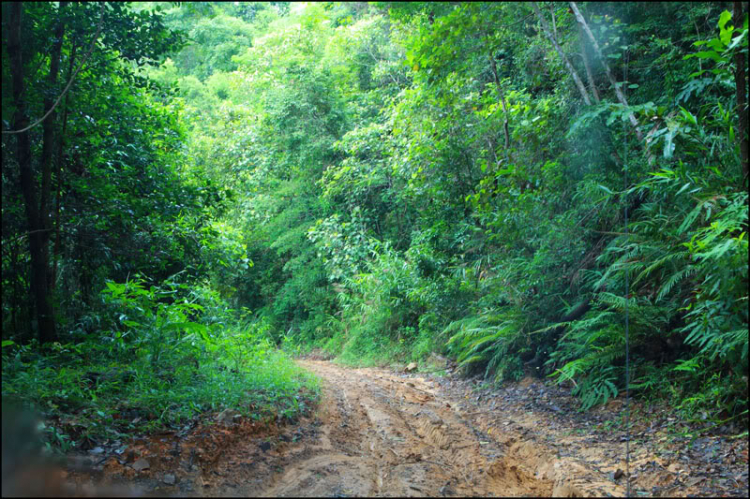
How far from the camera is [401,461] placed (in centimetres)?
480

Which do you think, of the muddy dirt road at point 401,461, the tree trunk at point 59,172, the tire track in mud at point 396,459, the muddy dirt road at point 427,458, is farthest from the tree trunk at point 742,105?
the tree trunk at point 59,172

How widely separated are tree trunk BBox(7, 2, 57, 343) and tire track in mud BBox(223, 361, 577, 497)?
3.20m

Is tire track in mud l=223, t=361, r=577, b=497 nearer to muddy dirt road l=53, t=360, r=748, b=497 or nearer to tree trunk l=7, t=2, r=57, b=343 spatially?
muddy dirt road l=53, t=360, r=748, b=497

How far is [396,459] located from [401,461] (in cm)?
7

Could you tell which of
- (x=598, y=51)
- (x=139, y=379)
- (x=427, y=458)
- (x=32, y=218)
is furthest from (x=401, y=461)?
(x=598, y=51)

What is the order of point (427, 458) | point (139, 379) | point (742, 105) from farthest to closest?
point (139, 379) < point (742, 105) < point (427, 458)

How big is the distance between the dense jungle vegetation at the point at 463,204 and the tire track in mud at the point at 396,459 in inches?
31.6

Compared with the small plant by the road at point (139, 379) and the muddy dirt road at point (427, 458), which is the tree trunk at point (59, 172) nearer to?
the small plant by the road at point (139, 379)

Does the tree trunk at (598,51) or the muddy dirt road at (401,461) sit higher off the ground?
the tree trunk at (598,51)

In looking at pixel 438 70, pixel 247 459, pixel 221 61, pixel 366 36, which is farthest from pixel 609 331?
pixel 366 36

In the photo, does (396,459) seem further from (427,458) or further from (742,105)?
(742,105)

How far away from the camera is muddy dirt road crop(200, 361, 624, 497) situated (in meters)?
4.08

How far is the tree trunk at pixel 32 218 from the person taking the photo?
5.30m

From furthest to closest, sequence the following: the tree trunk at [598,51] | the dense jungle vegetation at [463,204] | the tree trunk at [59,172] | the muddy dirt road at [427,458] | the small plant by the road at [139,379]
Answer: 1. the tree trunk at [598,51]
2. the tree trunk at [59,172]
3. the dense jungle vegetation at [463,204]
4. the small plant by the road at [139,379]
5. the muddy dirt road at [427,458]
